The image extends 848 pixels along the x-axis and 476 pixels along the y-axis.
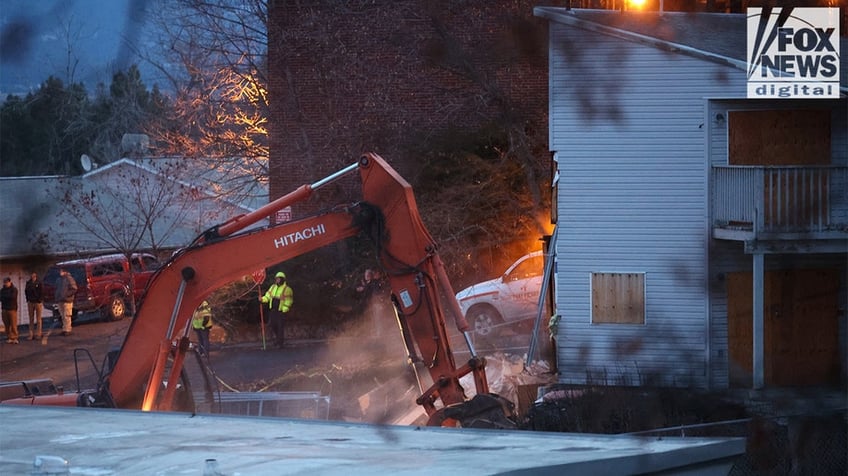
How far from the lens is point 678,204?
13125 millimetres

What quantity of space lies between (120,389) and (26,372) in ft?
24.4

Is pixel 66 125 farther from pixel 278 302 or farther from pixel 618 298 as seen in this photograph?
pixel 618 298

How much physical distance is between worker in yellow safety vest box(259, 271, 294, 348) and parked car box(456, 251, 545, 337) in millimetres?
2799

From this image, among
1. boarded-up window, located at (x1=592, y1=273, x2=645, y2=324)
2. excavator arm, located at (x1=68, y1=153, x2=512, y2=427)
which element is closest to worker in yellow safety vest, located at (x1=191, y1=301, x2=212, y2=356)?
boarded-up window, located at (x1=592, y1=273, x2=645, y2=324)

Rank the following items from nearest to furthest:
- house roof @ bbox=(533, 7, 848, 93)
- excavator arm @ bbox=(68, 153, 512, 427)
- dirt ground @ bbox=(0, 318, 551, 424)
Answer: excavator arm @ bbox=(68, 153, 512, 427), dirt ground @ bbox=(0, 318, 551, 424), house roof @ bbox=(533, 7, 848, 93)

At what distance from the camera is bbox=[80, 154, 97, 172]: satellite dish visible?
57.0 feet

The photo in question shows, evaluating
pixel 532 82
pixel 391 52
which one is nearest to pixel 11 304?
pixel 391 52

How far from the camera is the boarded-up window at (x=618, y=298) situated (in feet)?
43.3

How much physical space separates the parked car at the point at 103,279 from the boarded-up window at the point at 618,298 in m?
7.59

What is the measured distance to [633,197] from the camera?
1321 centimetres

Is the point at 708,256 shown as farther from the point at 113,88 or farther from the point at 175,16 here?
the point at 113,88

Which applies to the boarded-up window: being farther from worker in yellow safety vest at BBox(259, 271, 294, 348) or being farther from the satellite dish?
the satellite dish

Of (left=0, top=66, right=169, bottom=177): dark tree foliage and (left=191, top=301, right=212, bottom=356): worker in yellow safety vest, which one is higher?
(left=0, top=66, right=169, bottom=177): dark tree foliage

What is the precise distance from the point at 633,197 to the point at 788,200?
6.17ft
